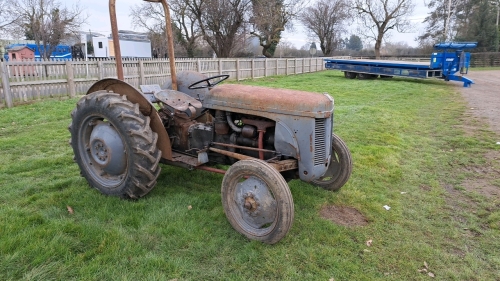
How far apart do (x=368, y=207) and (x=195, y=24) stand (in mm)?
27055

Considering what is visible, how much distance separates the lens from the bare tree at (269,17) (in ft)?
91.1

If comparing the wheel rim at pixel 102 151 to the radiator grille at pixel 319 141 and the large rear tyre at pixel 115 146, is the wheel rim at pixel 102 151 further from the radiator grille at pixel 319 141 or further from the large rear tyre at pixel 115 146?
the radiator grille at pixel 319 141

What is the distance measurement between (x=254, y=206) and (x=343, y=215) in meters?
1.04

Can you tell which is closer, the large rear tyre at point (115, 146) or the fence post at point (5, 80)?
the large rear tyre at point (115, 146)

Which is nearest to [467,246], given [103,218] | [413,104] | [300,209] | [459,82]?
[300,209]

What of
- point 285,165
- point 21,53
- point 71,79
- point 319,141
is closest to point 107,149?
point 285,165

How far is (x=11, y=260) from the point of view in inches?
97.3

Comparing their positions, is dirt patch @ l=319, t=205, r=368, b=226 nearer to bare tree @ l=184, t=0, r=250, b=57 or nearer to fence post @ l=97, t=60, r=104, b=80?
fence post @ l=97, t=60, r=104, b=80

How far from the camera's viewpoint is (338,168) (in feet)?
12.6

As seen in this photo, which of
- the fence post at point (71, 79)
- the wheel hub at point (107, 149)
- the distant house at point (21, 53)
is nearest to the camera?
the wheel hub at point (107, 149)

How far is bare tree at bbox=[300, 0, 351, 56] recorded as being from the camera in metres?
41.3

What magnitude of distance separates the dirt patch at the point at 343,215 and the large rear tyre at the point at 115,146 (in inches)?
66.9

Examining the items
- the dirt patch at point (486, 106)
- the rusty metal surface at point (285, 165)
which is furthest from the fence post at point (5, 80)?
the dirt patch at point (486, 106)

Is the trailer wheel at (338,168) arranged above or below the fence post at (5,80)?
below
